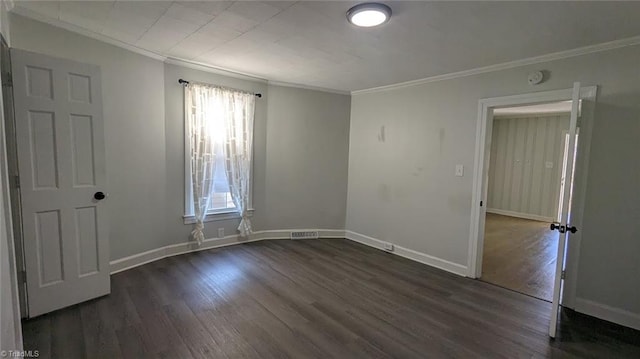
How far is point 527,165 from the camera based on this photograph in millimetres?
7047

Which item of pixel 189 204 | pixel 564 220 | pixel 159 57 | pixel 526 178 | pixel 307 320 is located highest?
pixel 159 57

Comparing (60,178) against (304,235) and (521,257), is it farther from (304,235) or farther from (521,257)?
(521,257)

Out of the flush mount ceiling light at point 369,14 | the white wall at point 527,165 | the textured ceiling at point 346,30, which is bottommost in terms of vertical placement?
the white wall at point 527,165

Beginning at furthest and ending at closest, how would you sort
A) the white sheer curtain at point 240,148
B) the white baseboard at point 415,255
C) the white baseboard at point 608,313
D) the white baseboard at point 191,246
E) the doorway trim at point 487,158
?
1. the white sheer curtain at point 240,148
2. the white baseboard at point 415,255
3. the white baseboard at point 191,246
4. the doorway trim at point 487,158
5. the white baseboard at point 608,313

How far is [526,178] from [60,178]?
840 centimetres

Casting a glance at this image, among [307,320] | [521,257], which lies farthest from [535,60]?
[307,320]

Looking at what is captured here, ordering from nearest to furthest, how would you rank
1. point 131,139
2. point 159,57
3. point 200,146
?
point 131,139, point 159,57, point 200,146

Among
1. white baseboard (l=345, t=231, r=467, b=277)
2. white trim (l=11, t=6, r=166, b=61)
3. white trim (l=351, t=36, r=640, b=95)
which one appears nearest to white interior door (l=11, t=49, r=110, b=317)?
white trim (l=11, t=6, r=166, b=61)

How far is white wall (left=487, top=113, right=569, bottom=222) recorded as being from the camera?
21.8ft

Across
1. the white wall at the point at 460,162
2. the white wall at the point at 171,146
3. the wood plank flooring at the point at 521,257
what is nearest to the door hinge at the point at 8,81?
the white wall at the point at 171,146

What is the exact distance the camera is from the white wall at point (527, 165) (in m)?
6.64

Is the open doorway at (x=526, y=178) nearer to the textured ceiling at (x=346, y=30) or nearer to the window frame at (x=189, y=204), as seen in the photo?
the textured ceiling at (x=346, y=30)

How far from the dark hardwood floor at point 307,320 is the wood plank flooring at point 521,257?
298 mm

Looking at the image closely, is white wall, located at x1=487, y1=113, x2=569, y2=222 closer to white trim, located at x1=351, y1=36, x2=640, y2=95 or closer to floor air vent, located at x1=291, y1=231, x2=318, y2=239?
white trim, located at x1=351, y1=36, x2=640, y2=95
